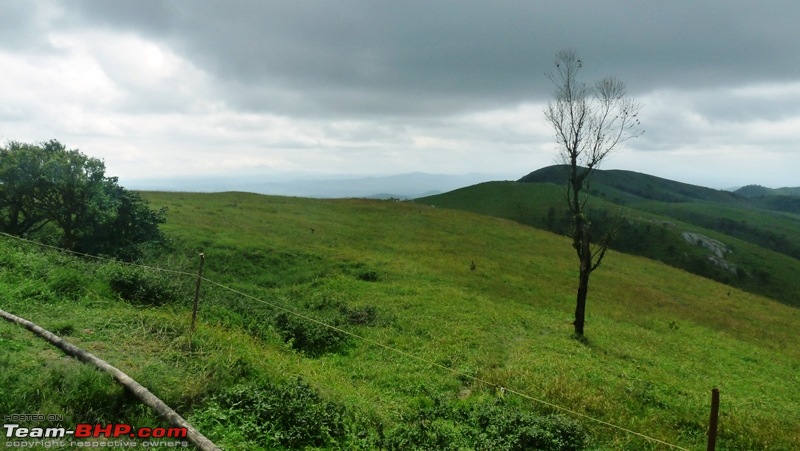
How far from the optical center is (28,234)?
1016 inches

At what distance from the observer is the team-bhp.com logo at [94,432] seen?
7.28 metres

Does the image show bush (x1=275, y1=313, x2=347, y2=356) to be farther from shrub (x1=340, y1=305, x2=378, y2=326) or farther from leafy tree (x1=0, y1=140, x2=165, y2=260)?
leafy tree (x1=0, y1=140, x2=165, y2=260)

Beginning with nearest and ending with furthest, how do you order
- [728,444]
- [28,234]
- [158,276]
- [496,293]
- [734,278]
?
[728,444], [158,276], [28,234], [496,293], [734,278]

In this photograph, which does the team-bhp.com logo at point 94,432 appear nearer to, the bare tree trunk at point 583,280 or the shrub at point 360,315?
the shrub at point 360,315

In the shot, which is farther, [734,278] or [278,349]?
[734,278]

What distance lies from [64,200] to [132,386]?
21958 millimetres

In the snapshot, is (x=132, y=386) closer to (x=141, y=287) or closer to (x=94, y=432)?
(x=94, y=432)

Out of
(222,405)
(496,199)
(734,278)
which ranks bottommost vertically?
(734,278)

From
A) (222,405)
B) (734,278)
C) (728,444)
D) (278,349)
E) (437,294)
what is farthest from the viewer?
(734,278)

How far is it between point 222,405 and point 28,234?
24.9 meters

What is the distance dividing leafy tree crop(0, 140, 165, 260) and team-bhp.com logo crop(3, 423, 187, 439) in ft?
66.3

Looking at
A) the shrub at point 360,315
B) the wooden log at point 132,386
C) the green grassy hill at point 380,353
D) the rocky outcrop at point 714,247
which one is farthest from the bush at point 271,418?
the rocky outcrop at point 714,247

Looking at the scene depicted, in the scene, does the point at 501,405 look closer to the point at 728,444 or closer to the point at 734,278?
the point at 728,444

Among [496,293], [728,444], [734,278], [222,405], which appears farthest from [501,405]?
[734,278]
